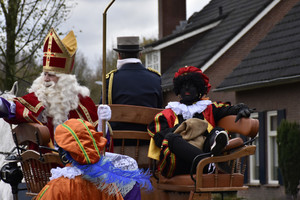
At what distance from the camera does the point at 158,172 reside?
706 cm

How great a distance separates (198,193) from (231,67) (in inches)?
689

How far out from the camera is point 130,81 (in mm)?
7484

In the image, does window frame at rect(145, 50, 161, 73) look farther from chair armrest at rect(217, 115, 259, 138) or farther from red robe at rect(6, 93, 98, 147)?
chair armrest at rect(217, 115, 259, 138)

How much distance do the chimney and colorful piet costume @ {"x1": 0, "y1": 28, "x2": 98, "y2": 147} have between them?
71.3 ft

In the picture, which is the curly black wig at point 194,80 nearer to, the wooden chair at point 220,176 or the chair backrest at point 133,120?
the chair backrest at point 133,120

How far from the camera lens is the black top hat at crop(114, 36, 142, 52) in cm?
748

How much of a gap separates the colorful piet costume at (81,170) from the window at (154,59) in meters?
23.4

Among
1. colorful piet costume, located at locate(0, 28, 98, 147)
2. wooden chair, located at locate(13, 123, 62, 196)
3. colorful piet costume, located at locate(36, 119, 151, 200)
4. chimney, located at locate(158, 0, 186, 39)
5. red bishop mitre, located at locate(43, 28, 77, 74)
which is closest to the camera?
colorful piet costume, located at locate(36, 119, 151, 200)

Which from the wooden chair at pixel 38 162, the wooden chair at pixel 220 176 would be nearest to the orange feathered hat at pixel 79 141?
the wooden chair at pixel 38 162

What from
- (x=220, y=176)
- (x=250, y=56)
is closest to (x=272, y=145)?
→ (x=250, y=56)

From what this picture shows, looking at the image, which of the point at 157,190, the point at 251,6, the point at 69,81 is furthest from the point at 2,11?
the point at 157,190

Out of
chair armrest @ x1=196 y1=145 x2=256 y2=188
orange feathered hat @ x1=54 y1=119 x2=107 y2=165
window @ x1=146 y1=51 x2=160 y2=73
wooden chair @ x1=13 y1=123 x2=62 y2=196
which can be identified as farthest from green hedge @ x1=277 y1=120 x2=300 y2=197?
orange feathered hat @ x1=54 y1=119 x2=107 y2=165

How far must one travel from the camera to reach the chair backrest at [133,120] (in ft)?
23.3

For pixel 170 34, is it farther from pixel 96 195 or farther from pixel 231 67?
pixel 96 195
